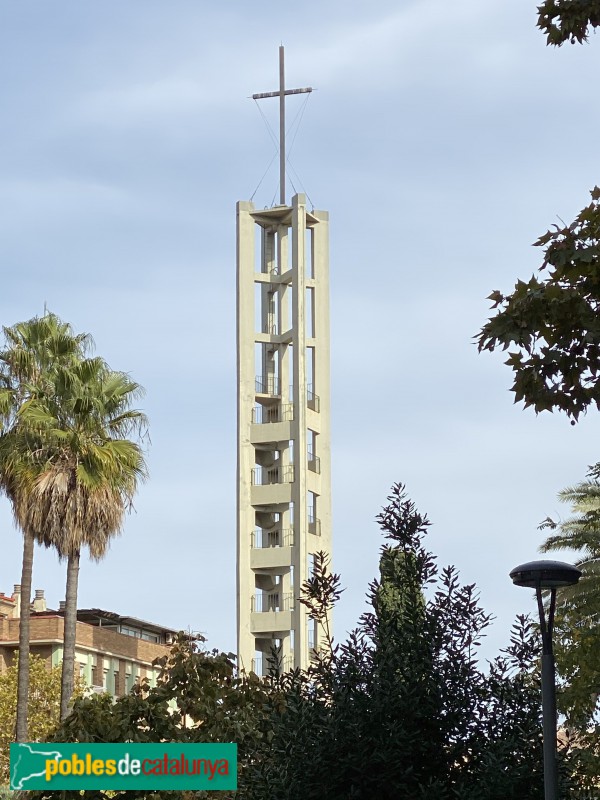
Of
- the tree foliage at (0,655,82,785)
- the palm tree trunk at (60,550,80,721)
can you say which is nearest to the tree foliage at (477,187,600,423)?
the palm tree trunk at (60,550,80,721)

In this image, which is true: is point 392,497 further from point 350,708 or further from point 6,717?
point 6,717

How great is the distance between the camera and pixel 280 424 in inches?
2643

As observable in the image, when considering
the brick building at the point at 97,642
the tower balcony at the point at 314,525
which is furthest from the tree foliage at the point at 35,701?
the tower balcony at the point at 314,525

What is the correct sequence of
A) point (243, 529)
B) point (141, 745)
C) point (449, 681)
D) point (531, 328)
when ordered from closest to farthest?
point (531, 328)
point (449, 681)
point (141, 745)
point (243, 529)

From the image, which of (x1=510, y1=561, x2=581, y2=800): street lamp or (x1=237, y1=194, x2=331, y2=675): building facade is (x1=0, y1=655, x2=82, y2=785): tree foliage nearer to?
(x1=237, y1=194, x2=331, y2=675): building facade

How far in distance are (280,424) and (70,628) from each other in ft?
90.1

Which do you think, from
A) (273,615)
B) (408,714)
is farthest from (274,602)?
(408,714)

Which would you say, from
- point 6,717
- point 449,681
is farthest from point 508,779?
point 6,717

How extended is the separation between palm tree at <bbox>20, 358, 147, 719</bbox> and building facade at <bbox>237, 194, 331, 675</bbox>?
23.2 metres

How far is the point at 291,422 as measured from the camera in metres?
66.9

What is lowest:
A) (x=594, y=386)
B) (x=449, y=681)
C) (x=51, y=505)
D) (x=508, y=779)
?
(x=508, y=779)

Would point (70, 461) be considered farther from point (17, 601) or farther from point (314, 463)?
point (17, 601)

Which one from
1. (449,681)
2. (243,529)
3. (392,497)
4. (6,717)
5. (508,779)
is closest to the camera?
(508,779)

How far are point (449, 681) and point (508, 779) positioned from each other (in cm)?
149
